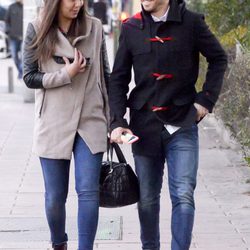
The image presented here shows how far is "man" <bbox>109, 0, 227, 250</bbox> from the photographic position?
17.4 feet

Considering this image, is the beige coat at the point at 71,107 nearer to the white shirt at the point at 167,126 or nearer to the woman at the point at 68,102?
the woman at the point at 68,102

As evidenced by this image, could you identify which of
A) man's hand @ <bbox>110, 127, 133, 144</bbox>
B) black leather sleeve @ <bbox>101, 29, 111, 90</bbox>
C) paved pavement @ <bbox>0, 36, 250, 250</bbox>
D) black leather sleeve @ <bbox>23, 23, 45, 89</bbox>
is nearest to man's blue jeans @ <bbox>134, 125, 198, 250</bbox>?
man's hand @ <bbox>110, 127, 133, 144</bbox>

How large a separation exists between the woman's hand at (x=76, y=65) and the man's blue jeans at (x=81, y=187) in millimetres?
402

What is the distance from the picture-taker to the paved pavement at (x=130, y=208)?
669 cm

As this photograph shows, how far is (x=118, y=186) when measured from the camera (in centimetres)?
552

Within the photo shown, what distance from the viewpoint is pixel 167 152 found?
5414 mm

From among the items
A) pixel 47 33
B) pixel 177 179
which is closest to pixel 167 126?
pixel 177 179

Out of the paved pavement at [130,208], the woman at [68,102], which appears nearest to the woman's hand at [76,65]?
the woman at [68,102]

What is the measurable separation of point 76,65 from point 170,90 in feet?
1.88

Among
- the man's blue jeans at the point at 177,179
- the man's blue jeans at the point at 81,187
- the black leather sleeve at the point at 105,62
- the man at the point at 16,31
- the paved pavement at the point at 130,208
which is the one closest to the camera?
the man's blue jeans at the point at 177,179

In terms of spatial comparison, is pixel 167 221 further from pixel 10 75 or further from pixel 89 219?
pixel 10 75

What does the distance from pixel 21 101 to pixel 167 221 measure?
29.2ft

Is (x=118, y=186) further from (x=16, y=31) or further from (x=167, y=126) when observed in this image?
(x=16, y=31)

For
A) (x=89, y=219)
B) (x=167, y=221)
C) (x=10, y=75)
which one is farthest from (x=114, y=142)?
(x=10, y=75)
